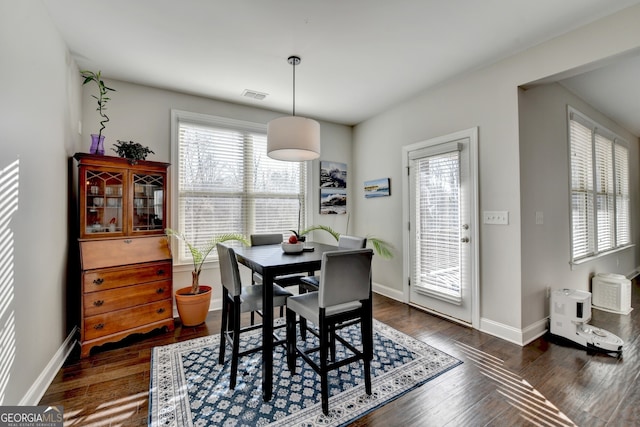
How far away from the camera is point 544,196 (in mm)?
2881

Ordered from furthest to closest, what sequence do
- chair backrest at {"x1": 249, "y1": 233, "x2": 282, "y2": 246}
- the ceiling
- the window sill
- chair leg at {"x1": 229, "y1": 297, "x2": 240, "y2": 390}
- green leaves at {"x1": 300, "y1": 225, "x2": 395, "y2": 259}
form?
green leaves at {"x1": 300, "y1": 225, "x2": 395, "y2": 259} < the window sill < chair backrest at {"x1": 249, "y1": 233, "x2": 282, "y2": 246} < the ceiling < chair leg at {"x1": 229, "y1": 297, "x2": 240, "y2": 390}

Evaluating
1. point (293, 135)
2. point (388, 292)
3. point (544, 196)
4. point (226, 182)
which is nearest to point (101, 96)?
point (226, 182)

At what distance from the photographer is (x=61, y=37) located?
2340 mm

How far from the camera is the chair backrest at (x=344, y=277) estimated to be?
5.68 feet

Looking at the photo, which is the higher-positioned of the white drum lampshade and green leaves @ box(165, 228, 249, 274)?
the white drum lampshade

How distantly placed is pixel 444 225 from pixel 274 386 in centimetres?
244

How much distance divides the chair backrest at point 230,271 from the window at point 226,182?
1.53m

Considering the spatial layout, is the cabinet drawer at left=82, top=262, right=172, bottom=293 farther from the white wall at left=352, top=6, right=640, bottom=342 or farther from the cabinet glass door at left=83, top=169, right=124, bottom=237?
the white wall at left=352, top=6, right=640, bottom=342

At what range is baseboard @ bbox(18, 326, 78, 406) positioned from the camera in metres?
1.75

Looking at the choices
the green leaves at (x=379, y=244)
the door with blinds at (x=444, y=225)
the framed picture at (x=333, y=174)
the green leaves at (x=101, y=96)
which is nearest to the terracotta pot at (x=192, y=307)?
the green leaves at (x=379, y=244)

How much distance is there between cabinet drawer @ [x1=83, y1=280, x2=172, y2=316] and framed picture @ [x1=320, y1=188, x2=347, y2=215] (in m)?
2.41

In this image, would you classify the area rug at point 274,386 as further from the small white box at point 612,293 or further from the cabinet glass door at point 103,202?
the small white box at point 612,293

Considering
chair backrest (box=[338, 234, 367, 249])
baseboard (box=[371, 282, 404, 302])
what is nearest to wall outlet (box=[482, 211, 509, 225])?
chair backrest (box=[338, 234, 367, 249])

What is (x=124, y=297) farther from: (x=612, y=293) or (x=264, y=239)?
(x=612, y=293)
